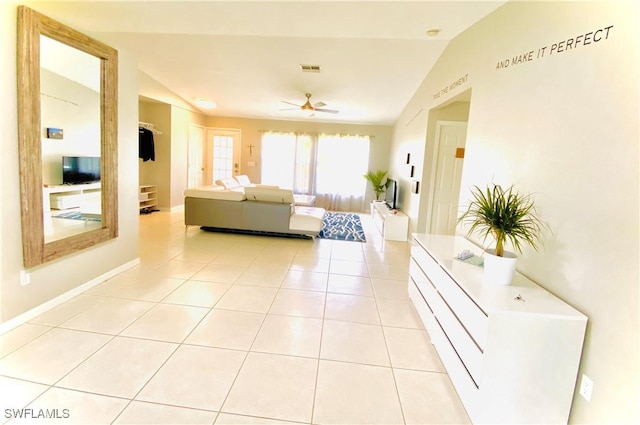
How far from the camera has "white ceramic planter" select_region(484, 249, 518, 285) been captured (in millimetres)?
1865

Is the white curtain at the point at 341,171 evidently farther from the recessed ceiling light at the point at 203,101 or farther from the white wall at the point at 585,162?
the white wall at the point at 585,162

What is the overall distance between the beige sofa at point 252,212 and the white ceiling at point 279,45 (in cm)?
212

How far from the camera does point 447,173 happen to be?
5047mm

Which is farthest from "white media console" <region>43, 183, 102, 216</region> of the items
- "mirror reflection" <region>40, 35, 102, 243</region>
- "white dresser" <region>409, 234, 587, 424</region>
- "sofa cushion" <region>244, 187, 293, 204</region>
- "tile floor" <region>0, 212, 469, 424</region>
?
"white dresser" <region>409, 234, 587, 424</region>

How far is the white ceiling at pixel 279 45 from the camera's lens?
298 cm

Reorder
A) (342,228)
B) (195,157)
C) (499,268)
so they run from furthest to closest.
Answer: (195,157) → (342,228) → (499,268)

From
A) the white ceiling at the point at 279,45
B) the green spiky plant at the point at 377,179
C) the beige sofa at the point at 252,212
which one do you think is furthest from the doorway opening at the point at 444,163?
the green spiky plant at the point at 377,179

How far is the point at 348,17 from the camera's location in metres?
3.07

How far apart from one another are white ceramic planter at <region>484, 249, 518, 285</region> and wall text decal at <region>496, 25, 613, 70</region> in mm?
1254

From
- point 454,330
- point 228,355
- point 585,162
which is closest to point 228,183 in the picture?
point 228,355

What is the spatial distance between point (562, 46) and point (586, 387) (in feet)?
6.39

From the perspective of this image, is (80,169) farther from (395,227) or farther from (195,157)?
(195,157)

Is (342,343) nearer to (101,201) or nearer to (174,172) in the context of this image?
(101,201)

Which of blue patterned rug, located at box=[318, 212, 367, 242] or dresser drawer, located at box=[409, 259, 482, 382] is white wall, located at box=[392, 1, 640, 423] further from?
blue patterned rug, located at box=[318, 212, 367, 242]
